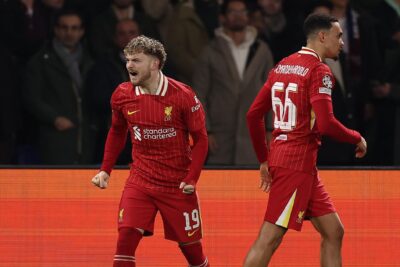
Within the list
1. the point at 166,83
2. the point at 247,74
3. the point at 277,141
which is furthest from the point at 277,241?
the point at 247,74

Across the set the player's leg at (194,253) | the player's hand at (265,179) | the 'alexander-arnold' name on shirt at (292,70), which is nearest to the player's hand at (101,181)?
the player's leg at (194,253)

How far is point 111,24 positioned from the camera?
35.2 ft

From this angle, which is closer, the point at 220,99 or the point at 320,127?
the point at 320,127

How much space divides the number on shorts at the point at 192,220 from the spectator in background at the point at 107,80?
8.88ft

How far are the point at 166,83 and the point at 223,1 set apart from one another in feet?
10.8

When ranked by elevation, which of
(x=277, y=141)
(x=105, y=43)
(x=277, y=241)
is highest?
(x=105, y=43)

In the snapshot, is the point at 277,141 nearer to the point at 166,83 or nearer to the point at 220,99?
the point at 166,83

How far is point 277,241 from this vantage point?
24.2 ft

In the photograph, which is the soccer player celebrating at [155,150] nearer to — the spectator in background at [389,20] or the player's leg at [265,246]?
the player's leg at [265,246]

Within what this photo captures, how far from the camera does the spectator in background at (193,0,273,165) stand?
10633 mm

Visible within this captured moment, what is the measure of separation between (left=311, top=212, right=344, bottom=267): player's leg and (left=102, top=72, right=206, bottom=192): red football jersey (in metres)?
0.87

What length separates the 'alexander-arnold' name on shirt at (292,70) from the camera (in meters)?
7.27

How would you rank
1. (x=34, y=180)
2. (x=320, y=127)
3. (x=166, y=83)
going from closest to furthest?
(x=320, y=127)
(x=166, y=83)
(x=34, y=180)

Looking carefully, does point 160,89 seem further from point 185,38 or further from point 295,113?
point 185,38
